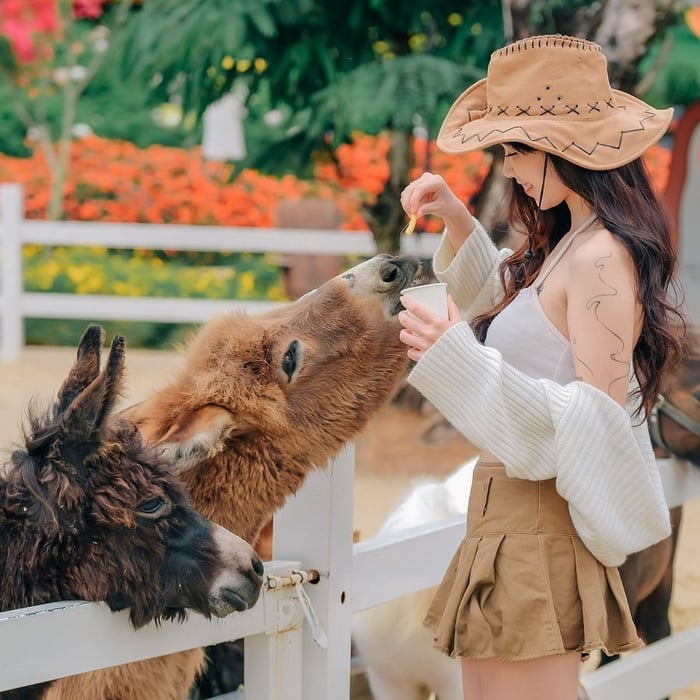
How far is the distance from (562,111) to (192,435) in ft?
3.21

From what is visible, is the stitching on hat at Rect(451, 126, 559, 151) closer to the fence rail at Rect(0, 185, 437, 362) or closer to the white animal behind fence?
the white animal behind fence

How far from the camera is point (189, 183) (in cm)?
1412

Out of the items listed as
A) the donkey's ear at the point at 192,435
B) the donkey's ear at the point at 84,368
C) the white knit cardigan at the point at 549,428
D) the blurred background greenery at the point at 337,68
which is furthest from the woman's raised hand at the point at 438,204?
the blurred background greenery at the point at 337,68

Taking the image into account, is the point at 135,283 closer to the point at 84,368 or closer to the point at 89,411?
the point at 84,368

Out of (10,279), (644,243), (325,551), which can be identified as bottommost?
(10,279)

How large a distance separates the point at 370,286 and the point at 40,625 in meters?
1.05

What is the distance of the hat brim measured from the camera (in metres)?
2.04

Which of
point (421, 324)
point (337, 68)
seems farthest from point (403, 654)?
point (337, 68)

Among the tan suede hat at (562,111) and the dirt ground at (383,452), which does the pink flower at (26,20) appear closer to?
the dirt ground at (383,452)

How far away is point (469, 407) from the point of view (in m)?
1.96

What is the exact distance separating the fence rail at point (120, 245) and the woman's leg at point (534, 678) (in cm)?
804

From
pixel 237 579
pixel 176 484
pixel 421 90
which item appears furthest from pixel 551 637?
pixel 421 90

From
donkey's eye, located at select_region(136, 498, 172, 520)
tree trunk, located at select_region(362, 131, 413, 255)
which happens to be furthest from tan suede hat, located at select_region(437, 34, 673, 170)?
tree trunk, located at select_region(362, 131, 413, 255)

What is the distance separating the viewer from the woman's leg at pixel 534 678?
2.04 m
